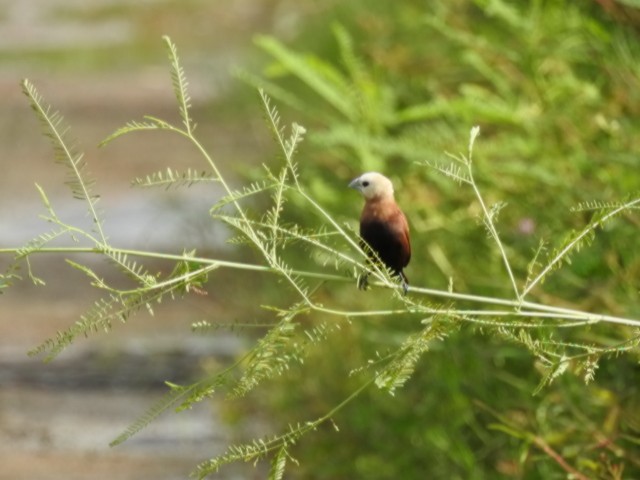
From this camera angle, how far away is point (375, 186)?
253 centimetres

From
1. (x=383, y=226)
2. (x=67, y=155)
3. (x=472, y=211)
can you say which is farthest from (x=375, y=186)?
(x=472, y=211)

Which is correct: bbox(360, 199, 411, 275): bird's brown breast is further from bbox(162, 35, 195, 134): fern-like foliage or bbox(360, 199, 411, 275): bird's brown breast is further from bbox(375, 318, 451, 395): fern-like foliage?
bbox(162, 35, 195, 134): fern-like foliage

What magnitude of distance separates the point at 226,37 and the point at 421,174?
16884 mm

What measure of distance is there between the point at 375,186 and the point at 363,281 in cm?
24

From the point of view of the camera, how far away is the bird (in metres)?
2.45

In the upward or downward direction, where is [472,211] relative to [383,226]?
downward

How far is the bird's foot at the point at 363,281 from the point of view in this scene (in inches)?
90.5

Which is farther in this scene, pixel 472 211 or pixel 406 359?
pixel 472 211

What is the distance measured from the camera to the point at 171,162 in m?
16.2

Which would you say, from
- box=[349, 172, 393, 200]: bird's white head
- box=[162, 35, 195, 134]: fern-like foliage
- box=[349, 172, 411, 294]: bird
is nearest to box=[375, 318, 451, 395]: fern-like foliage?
box=[349, 172, 411, 294]: bird

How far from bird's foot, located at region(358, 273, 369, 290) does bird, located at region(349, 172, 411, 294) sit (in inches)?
1.5

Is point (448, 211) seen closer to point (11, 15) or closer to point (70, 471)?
point (70, 471)

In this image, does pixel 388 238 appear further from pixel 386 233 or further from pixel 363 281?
pixel 363 281

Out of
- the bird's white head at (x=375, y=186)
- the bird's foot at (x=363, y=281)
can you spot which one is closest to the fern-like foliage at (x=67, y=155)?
the bird's foot at (x=363, y=281)
